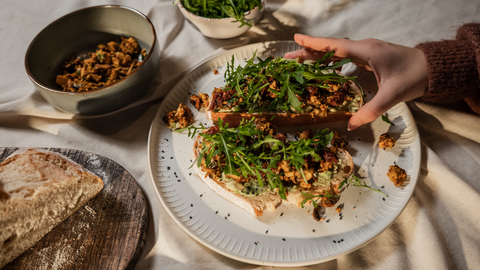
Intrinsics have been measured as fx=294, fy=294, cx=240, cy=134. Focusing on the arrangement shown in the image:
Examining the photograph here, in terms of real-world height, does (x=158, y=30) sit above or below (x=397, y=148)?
above

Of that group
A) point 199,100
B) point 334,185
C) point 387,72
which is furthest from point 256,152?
point 387,72

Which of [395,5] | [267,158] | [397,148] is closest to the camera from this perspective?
[267,158]

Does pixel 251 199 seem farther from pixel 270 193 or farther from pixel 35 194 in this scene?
pixel 35 194

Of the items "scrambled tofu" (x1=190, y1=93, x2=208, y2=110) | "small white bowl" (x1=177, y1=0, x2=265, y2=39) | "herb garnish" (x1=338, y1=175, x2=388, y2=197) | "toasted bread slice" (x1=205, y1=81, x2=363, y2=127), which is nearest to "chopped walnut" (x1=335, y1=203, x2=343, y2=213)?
"herb garnish" (x1=338, y1=175, x2=388, y2=197)

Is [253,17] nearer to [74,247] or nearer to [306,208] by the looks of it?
[306,208]

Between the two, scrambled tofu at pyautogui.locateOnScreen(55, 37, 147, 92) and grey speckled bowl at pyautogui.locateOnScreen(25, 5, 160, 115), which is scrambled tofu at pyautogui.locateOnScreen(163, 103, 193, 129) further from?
scrambled tofu at pyautogui.locateOnScreen(55, 37, 147, 92)

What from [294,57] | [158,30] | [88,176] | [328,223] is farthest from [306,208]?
[158,30]
